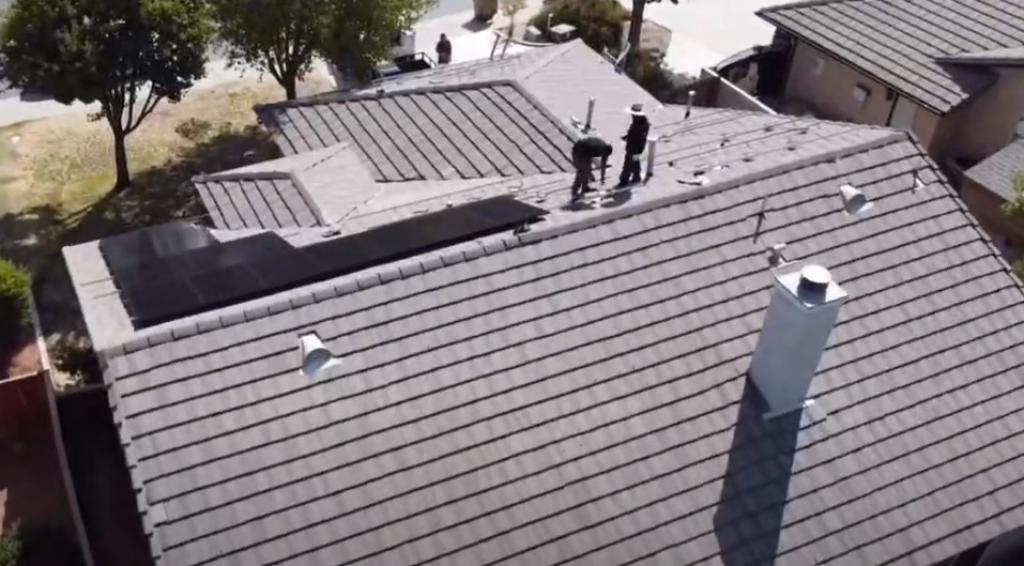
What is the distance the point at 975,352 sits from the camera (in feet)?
50.2

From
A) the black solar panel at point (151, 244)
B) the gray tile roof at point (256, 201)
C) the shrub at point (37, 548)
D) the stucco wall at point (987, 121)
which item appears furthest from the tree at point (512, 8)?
the shrub at point (37, 548)

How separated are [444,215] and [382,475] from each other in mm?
4369

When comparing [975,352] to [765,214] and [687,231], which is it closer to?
[765,214]

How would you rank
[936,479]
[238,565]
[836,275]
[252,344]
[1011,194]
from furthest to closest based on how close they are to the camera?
[1011,194] → [836,275] → [936,479] → [252,344] → [238,565]

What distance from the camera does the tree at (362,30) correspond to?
25766mm

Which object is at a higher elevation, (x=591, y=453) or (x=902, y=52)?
(x=902, y=52)

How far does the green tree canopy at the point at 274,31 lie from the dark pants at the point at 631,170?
12.6 meters

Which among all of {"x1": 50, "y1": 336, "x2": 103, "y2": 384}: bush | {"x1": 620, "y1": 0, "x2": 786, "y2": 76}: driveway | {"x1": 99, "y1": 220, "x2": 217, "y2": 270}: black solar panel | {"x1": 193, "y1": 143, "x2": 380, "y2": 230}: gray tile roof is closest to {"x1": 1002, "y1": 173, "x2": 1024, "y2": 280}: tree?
{"x1": 620, "y1": 0, "x2": 786, "y2": 76}: driveway

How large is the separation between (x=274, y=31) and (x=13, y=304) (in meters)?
9.25

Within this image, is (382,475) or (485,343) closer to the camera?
(382,475)

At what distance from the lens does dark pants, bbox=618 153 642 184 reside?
1567 cm

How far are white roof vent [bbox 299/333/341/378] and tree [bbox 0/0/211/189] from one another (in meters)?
13.7

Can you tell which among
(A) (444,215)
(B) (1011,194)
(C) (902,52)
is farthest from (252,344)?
(C) (902,52)

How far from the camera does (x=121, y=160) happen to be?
26188 millimetres
